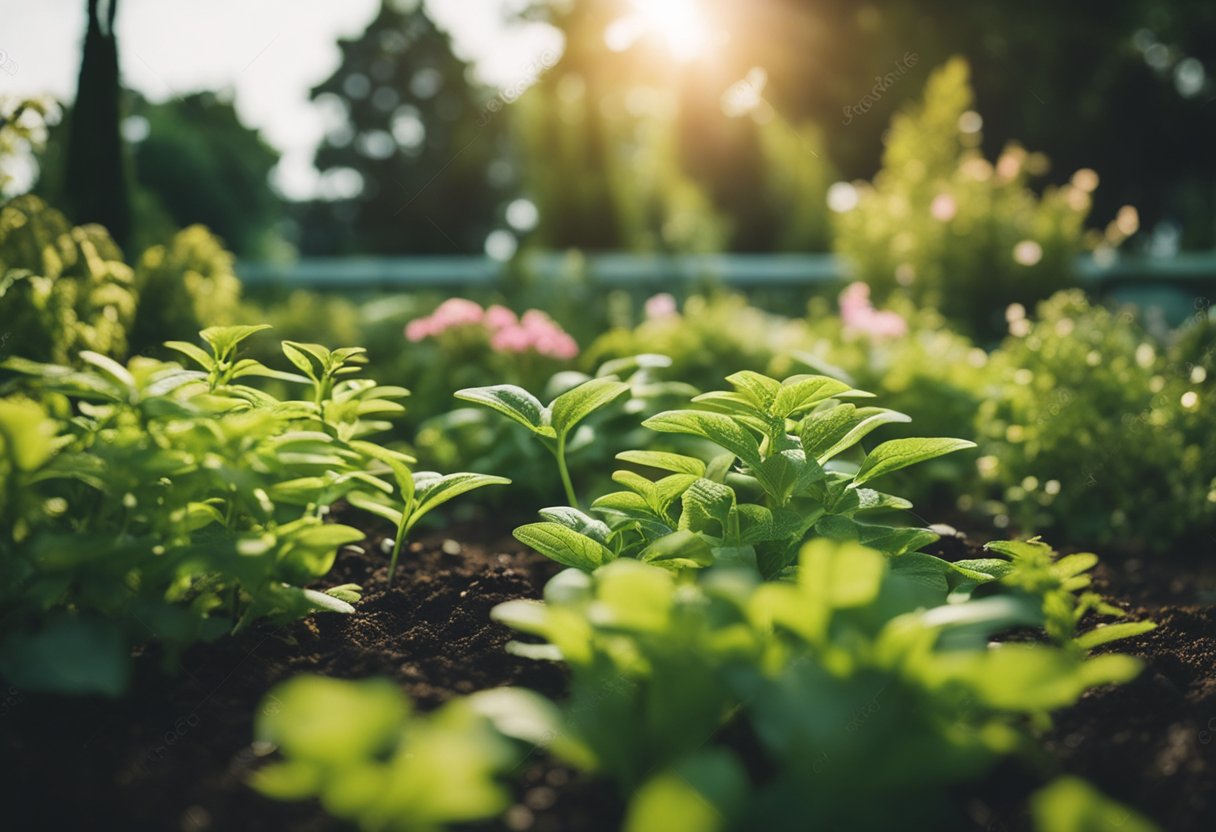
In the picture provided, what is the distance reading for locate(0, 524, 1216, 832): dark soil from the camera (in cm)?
116

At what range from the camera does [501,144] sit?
22.6 metres

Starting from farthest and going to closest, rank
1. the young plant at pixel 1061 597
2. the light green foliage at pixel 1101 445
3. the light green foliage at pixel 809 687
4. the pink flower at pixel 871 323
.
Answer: the pink flower at pixel 871 323
the light green foliage at pixel 1101 445
the young plant at pixel 1061 597
the light green foliage at pixel 809 687

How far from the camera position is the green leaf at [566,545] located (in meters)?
1.64

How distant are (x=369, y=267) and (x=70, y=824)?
859 cm

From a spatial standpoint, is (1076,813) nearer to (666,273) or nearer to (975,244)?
(975,244)

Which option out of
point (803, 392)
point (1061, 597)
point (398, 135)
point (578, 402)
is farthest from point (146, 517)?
point (398, 135)

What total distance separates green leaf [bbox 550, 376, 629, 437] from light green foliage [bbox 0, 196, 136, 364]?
134cm

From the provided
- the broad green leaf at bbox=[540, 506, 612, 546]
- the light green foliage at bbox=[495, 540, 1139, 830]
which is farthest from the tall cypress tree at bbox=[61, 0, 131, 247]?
the light green foliage at bbox=[495, 540, 1139, 830]

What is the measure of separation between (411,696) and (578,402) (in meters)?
0.69

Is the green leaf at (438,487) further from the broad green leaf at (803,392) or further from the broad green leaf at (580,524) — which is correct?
the broad green leaf at (803,392)

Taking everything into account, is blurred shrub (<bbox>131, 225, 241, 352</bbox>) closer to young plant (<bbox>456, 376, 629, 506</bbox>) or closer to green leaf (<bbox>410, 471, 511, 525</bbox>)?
green leaf (<bbox>410, 471, 511, 525</bbox>)

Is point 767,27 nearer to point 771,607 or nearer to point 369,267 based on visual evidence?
point 369,267

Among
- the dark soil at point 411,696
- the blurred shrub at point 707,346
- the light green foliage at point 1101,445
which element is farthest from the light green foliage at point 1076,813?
the blurred shrub at point 707,346

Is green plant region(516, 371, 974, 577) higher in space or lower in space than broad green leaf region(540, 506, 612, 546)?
higher
